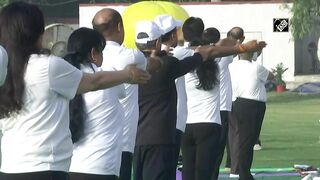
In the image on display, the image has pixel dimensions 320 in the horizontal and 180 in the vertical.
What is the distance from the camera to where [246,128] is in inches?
511

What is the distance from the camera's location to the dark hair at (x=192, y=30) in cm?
1019

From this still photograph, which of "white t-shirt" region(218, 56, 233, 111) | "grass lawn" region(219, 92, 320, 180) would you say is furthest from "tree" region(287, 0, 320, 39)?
"white t-shirt" region(218, 56, 233, 111)

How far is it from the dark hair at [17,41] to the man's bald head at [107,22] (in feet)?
6.55

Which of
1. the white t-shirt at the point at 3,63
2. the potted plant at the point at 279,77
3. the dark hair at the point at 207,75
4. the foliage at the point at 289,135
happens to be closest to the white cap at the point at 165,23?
the dark hair at the point at 207,75

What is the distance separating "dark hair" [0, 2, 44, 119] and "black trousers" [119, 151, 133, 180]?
2.20 metres

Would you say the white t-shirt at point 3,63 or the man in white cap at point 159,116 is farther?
the man in white cap at point 159,116

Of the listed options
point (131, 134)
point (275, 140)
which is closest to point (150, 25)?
point (131, 134)

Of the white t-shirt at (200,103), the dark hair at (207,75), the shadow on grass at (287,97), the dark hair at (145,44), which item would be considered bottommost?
the shadow on grass at (287,97)

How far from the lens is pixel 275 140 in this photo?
782 inches

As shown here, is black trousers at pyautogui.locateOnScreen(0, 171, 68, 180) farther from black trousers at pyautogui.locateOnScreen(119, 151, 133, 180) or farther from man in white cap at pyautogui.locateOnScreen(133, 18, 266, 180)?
man in white cap at pyautogui.locateOnScreen(133, 18, 266, 180)

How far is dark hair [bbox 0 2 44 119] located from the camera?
5598 mm

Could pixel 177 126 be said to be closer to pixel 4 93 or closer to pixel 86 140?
pixel 86 140

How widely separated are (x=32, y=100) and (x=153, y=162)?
3093 millimetres

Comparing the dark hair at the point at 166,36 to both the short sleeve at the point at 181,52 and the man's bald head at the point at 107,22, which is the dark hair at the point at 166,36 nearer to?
the short sleeve at the point at 181,52
